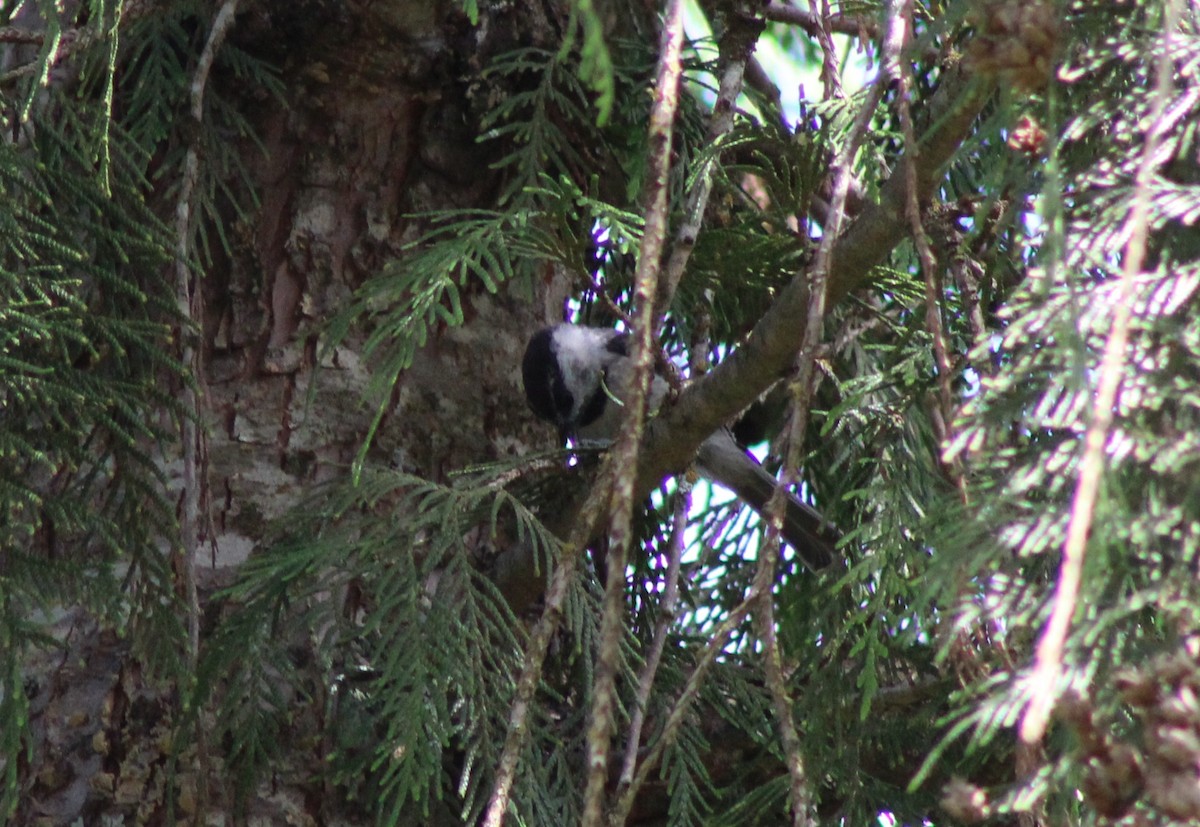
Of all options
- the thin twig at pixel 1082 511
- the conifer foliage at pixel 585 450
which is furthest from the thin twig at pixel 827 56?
the thin twig at pixel 1082 511

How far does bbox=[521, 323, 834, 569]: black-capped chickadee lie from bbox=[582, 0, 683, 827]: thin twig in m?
1.85

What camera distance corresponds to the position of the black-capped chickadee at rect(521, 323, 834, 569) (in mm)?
3688

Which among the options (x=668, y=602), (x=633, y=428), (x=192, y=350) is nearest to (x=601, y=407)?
(x=668, y=602)

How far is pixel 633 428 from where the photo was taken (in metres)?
1.37

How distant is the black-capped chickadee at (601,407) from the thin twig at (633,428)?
6.08 ft

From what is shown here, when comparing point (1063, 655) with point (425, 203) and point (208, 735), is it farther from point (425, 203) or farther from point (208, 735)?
point (425, 203)

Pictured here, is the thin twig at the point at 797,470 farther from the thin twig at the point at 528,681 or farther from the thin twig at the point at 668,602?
the thin twig at the point at 668,602

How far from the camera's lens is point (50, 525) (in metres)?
2.74

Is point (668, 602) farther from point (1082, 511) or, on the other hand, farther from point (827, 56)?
point (1082, 511)

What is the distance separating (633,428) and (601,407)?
3.20m

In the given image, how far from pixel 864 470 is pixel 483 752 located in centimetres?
95

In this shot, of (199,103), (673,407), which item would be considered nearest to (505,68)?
(199,103)

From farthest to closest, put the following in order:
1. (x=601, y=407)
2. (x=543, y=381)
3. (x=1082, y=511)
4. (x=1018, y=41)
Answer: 1. (x=601, y=407)
2. (x=543, y=381)
3. (x=1018, y=41)
4. (x=1082, y=511)

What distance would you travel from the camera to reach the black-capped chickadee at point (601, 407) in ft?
12.1
